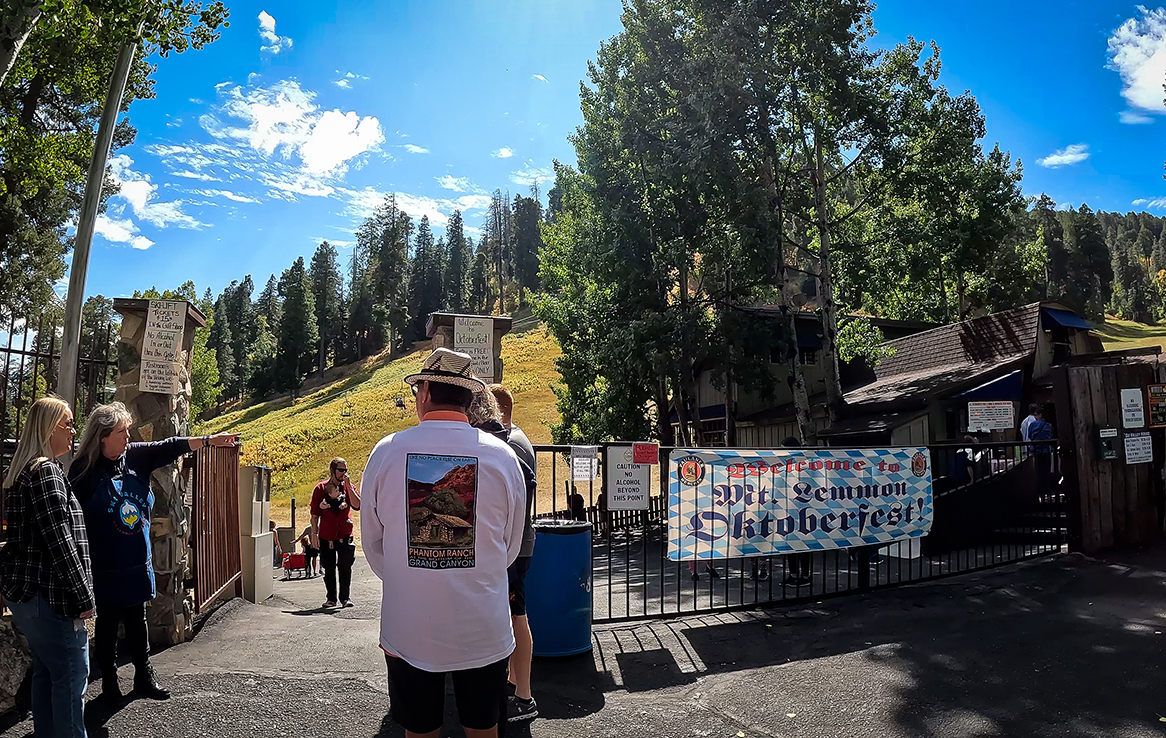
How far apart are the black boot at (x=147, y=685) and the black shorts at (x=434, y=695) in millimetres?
3253

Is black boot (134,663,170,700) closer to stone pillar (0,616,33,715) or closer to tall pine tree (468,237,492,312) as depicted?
stone pillar (0,616,33,715)

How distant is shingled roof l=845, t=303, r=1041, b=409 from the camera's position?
67.5 feet

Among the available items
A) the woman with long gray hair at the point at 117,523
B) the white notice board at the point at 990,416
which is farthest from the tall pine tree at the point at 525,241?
the woman with long gray hair at the point at 117,523

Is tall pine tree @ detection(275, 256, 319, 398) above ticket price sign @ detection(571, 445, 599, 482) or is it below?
above

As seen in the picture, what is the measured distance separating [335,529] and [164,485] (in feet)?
9.76

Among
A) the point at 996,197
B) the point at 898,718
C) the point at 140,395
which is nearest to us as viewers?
the point at 898,718

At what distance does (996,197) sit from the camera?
2748cm

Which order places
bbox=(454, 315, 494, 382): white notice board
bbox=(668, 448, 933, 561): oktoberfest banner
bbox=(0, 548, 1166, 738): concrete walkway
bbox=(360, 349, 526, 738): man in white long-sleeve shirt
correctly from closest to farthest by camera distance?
1. bbox=(360, 349, 526, 738): man in white long-sleeve shirt
2. bbox=(0, 548, 1166, 738): concrete walkway
3. bbox=(668, 448, 933, 561): oktoberfest banner
4. bbox=(454, 315, 494, 382): white notice board

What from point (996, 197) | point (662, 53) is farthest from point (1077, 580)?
point (996, 197)

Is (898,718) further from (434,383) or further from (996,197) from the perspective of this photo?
(996,197)

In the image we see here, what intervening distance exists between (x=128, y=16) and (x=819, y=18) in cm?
1573

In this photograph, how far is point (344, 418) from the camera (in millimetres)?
60406

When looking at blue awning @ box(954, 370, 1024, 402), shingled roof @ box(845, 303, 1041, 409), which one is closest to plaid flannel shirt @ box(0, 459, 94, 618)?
shingled roof @ box(845, 303, 1041, 409)

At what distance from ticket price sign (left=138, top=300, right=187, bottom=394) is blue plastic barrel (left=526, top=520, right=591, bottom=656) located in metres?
3.86
